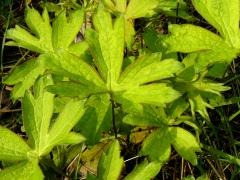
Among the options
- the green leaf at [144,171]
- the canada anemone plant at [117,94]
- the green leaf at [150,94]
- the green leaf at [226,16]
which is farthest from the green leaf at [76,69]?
the green leaf at [226,16]

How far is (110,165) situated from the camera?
1521 millimetres

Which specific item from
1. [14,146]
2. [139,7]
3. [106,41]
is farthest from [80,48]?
[14,146]

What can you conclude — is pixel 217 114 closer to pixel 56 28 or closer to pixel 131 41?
pixel 131 41

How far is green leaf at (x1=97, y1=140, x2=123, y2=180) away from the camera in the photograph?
59.6 inches

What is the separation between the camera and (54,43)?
5.91 feet

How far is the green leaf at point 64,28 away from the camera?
5.90 ft

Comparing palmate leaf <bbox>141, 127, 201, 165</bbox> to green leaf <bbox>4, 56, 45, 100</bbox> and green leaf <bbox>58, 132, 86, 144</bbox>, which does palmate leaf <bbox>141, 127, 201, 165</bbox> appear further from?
green leaf <bbox>4, 56, 45, 100</bbox>

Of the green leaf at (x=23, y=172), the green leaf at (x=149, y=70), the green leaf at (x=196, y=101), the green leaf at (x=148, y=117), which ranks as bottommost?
the green leaf at (x=23, y=172)

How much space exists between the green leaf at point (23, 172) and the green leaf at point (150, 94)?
0.39 meters

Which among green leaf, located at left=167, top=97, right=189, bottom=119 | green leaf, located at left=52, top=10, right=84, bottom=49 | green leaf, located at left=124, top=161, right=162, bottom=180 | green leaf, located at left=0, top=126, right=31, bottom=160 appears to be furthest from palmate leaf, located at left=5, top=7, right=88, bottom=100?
green leaf, located at left=124, top=161, right=162, bottom=180

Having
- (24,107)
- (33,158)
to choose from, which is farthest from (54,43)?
(33,158)

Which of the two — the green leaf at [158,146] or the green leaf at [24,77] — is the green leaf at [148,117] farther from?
the green leaf at [24,77]

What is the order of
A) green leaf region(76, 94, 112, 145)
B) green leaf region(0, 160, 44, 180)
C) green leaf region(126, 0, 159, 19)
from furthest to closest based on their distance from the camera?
green leaf region(126, 0, 159, 19) < green leaf region(76, 94, 112, 145) < green leaf region(0, 160, 44, 180)

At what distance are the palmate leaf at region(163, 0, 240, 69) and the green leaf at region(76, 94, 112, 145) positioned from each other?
1.12ft
